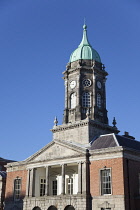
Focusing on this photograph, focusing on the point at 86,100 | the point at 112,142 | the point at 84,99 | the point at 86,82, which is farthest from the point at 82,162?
the point at 86,82

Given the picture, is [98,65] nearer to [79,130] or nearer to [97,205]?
[79,130]

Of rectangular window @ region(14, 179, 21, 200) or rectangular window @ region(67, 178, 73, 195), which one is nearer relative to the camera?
Result: rectangular window @ region(67, 178, 73, 195)

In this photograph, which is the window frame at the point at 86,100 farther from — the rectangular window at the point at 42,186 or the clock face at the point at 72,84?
the rectangular window at the point at 42,186

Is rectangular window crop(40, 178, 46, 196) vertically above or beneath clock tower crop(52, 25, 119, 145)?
beneath

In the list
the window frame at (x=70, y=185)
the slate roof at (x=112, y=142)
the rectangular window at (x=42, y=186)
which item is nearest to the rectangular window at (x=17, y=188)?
the rectangular window at (x=42, y=186)

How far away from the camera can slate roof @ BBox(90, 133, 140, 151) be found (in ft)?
131

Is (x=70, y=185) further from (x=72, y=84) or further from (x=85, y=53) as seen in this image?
(x=85, y=53)

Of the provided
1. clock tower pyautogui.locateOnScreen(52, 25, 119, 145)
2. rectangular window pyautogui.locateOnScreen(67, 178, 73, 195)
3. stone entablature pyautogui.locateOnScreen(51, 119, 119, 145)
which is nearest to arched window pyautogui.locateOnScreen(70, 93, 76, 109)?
clock tower pyautogui.locateOnScreen(52, 25, 119, 145)

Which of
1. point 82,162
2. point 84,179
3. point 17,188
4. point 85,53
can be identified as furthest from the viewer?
point 85,53

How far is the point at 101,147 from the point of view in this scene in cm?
4056

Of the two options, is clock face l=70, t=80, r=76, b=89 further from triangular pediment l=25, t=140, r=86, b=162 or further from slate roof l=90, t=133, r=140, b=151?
triangular pediment l=25, t=140, r=86, b=162

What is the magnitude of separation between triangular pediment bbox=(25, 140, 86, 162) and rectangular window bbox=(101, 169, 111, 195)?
369 centimetres

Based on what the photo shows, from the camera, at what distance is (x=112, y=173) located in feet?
121

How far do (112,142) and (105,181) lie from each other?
16.6ft
